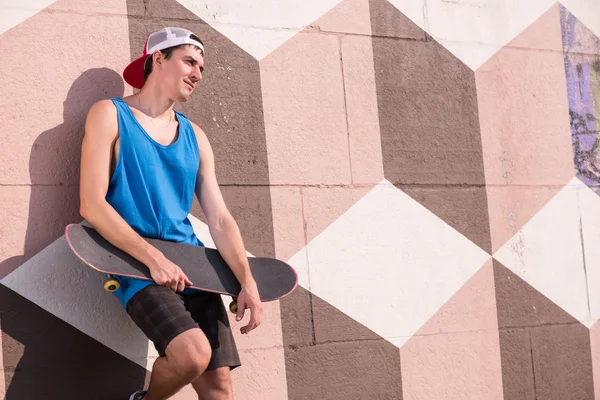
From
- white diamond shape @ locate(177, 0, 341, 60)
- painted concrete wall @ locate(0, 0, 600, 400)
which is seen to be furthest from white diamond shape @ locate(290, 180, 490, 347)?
white diamond shape @ locate(177, 0, 341, 60)

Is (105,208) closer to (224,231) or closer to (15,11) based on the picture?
(224,231)

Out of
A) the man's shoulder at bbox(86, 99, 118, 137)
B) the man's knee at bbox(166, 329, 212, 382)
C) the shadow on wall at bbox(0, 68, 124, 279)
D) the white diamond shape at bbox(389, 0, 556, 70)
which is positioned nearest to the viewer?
the man's knee at bbox(166, 329, 212, 382)

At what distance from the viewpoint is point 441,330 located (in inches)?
167

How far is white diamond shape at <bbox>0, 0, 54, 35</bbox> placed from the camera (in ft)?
11.5

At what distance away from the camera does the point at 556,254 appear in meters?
4.61

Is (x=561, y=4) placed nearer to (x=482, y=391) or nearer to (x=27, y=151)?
(x=482, y=391)

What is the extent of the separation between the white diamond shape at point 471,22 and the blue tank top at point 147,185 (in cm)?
151

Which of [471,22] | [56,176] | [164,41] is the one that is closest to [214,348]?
[56,176]

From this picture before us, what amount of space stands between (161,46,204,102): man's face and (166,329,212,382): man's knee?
0.90 m

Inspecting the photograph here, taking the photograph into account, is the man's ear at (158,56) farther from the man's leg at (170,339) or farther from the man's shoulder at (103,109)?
the man's leg at (170,339)

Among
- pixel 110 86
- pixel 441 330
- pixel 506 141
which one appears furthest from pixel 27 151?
pixel 506 141

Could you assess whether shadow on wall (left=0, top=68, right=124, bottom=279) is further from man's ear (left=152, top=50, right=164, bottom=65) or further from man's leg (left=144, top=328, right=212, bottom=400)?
man's leg (left=144, top=328, right=212, bottom=400)

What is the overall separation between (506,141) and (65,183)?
2132 mm

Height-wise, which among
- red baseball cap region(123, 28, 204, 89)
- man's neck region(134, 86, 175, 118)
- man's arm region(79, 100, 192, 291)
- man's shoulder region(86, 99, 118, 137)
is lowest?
man's arm region(79, 100, 192, 291)
